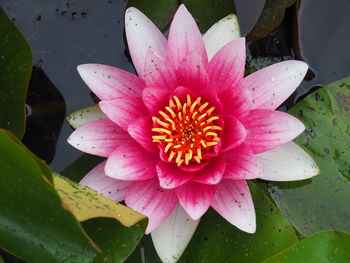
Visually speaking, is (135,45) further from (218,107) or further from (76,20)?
(76,20)

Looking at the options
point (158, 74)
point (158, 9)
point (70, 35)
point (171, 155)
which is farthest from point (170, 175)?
point (70, 35)

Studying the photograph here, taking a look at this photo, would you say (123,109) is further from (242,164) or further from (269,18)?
(269,18)

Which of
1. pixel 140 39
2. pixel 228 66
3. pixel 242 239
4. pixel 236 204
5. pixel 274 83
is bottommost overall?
pixel 242 239

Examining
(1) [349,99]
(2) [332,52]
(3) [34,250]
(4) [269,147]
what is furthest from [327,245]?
(2) [332,52]

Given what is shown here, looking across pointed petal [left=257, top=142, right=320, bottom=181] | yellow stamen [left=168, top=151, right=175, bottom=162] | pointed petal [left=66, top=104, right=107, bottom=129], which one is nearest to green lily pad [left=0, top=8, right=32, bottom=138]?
pointed petal [left=66, top=104, right=107, bottom=129]

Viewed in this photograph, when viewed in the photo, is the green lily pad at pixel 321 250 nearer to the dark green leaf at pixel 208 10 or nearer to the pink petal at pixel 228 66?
the pink petal at pixel 228 66

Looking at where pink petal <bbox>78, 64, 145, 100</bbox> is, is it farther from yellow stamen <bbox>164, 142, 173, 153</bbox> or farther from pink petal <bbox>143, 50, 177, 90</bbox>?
yellow stamen <bbox>164, 142, 173, 153</bbox>
